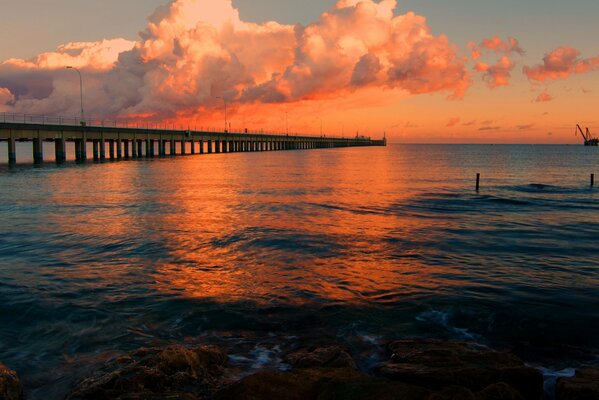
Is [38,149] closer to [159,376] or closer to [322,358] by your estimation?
[159,376]

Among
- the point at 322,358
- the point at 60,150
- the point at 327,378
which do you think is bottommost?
the point at 322,358

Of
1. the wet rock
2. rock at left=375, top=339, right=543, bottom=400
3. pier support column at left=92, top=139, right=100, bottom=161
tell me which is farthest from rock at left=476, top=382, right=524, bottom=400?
pier support column at left=92, top=139, right=100, bottom=161

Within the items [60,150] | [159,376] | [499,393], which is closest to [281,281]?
[159,376]

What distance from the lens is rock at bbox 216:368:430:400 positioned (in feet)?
20.2

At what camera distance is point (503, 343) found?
9984 millimetres

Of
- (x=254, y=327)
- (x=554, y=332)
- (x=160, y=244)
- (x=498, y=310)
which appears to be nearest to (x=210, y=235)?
(x=160, y=244)

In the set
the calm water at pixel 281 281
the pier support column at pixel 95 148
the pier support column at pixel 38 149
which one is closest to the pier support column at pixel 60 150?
the pier support column at pixel 38 149

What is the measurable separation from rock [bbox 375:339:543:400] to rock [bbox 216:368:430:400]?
33.0 inches

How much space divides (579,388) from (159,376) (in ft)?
20.1

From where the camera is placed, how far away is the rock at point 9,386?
274 inches

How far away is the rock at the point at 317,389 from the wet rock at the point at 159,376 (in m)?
0.83

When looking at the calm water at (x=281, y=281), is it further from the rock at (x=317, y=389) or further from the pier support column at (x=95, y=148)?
the pier support column at (x=95, y=148)

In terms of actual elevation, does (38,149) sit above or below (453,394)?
above

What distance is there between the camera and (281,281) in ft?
47.0
